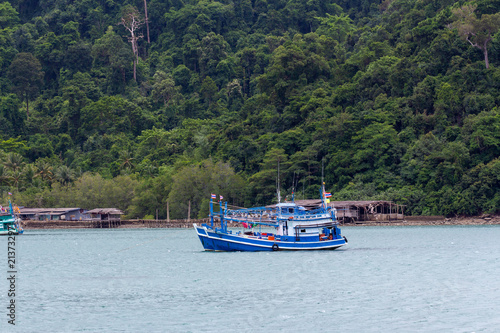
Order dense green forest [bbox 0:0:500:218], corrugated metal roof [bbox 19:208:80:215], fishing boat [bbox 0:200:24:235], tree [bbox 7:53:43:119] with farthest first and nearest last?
tree [bbox 7:53:43:119], corrugated metal roof [bbox 19:208:80:215], dense green forest [bbox 0:0:500:218], fishing boat [bbox 0:200:24:235]

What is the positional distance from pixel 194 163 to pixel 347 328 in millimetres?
80090

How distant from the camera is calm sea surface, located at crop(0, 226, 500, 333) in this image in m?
26.0

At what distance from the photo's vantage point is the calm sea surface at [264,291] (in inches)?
1023

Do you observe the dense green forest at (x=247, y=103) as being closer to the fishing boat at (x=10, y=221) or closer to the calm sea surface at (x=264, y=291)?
the fishing boat at (x=10, y=221)

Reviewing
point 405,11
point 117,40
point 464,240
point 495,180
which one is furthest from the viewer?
point 117,40

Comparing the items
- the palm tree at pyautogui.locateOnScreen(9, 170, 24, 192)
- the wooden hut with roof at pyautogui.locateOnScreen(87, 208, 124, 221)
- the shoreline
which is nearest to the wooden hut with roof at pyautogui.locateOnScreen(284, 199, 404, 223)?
the shoreline

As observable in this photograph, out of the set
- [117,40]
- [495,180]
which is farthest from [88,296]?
[117,40]

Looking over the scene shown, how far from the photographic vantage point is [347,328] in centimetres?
2488

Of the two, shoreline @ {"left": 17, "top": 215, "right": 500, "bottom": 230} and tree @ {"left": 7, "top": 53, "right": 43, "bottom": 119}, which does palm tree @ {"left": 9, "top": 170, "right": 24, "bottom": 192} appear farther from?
tree @ {"left": 7, "top": 53, "right": 43, "bottom": 119}

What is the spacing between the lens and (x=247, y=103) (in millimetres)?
116188

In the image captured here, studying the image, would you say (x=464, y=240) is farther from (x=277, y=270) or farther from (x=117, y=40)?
(x=117, y=40)

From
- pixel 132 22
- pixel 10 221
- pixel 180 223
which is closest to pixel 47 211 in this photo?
pixel 10 221

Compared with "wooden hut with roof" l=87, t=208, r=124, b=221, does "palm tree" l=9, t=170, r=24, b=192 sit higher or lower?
higher

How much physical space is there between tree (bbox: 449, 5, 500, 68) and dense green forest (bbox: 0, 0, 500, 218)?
0.22 m
